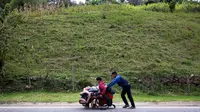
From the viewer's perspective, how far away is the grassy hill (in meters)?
18.7

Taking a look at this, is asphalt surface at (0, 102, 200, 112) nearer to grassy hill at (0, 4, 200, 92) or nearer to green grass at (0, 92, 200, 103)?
green grass at (0, 92, 200, 103)

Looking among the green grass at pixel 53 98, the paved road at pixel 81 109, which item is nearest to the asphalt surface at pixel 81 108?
the paved road at pixel 81 109

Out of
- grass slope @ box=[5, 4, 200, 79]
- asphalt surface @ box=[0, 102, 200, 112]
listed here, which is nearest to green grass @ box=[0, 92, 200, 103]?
asphalt surface @ box=[0, 102, 200, 112]

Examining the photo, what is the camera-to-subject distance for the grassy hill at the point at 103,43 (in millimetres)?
18688

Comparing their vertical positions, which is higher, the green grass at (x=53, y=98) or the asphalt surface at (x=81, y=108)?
the asphalt surface at (x=81, y=108)

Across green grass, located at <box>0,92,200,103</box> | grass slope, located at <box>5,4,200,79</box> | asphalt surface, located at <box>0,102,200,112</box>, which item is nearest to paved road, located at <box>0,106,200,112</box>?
asphalt surface, located at <box>0,102,200,112</box>

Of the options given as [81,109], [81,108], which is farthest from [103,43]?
[81,109]

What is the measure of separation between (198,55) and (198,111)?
11.7 metres

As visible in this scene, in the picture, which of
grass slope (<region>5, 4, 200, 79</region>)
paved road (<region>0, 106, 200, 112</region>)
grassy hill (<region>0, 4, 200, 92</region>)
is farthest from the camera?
grass slope (<region>5, 4, 200, 79</region>)

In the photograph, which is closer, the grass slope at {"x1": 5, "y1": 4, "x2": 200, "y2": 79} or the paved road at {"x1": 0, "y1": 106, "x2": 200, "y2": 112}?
the paved road at {"x1": 0, "y1": 106, "x2": 200, "y2": 112}

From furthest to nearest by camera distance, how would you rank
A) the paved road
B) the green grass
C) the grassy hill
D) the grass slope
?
the grass slope → the grassy hill → the green grass → the paved road

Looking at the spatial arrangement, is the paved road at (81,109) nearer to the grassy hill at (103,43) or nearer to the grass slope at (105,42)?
the grassy hill at (103,43)

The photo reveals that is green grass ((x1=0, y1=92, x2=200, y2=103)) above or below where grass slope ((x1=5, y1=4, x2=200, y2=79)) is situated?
below

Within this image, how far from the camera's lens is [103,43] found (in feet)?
74.1
